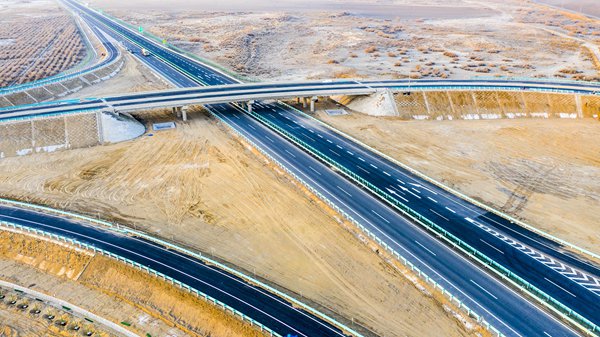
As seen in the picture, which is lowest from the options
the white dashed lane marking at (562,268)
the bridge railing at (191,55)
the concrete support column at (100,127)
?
the white dashed lane marking at (562,268)

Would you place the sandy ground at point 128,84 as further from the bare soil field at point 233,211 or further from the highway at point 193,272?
the highway at point 193,272

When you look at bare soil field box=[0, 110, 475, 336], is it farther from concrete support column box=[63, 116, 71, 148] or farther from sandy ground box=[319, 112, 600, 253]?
sandy ground box=[319, 112, 600, 253]

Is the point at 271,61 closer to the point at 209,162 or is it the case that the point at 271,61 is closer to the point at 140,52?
the point at 140,52

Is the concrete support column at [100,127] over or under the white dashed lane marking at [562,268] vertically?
over

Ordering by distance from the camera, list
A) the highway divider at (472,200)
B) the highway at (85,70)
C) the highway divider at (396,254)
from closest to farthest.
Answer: the highway divider at (396,254)
the highway divider at (472,200)
the highway at (85,70)

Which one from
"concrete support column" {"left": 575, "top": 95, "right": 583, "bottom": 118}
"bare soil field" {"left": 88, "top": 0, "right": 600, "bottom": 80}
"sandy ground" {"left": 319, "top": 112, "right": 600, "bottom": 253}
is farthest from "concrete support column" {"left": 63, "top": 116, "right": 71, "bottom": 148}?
"concrete support column" {"left": 575, "top": 95, "right": 583, "bottom": 118}

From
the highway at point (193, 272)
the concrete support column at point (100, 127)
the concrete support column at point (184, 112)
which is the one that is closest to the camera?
the highway at point (193, 272)

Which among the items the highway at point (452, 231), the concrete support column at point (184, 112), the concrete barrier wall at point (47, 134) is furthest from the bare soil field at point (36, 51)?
the highway at point (452, 231)
